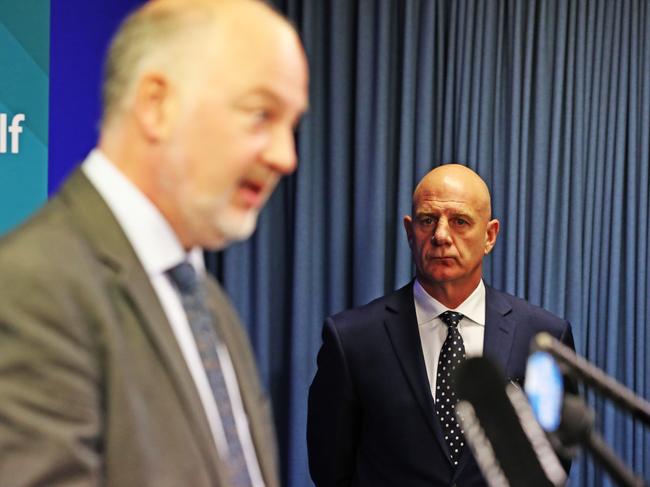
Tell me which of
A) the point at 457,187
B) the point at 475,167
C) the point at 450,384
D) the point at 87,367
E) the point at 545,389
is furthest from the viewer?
the point at 475,167

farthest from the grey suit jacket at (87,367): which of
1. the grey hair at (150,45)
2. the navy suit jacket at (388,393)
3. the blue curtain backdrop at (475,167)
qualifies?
the blue curtain backdrop at (475,167)

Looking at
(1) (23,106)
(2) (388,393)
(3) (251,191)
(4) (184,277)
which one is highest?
(1) (23,106)

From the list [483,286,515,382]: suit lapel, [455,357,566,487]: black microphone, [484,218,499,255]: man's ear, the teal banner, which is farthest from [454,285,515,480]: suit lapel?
[455,357,566,487]: black microphone

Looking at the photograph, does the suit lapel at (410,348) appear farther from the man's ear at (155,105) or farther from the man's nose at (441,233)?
the man's ear at (155,105)

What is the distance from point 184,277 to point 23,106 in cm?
188

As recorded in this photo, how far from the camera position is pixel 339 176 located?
329cm

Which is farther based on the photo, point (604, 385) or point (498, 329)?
point (498, 329)

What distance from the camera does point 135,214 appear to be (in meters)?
1.06

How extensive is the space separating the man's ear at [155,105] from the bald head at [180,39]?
1cm

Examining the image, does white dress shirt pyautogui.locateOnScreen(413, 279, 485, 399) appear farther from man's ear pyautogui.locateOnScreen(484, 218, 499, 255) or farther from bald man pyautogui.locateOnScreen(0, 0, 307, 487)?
bald man pyautogui.locateOnScreen(0, 0, 307, 487)

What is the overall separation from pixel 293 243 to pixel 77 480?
2.45 metres

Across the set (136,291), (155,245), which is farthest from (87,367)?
(155,245)

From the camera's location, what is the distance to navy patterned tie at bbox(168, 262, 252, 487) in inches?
43.4

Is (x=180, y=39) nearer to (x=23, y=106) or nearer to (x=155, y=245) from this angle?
(x=155, y=245)
